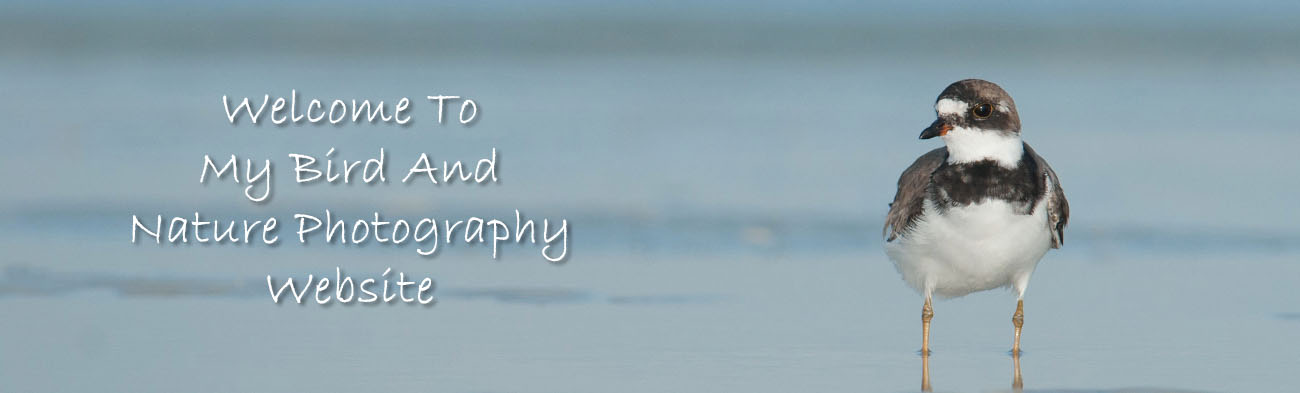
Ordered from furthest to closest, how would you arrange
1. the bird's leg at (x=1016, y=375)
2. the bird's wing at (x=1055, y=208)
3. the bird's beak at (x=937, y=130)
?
the bird's wing at (x=1055, y=208), the bird's beak at (x=937, y=130), the bird's leg at (x=1016, y=375)

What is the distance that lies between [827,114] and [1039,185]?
9342 mm

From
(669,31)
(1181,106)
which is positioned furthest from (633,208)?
(669,31)

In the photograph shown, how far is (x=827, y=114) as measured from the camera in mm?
16500

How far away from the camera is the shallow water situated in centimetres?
709

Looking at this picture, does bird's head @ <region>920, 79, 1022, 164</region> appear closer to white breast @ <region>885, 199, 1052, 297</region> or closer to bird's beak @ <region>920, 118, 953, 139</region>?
bird's beak @ <region>920, 118, 953, 139</region>

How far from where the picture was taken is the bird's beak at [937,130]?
7012 millimetres

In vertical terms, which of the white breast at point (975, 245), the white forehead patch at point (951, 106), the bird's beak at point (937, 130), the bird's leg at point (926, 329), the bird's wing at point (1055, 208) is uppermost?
the white forehead patch at point (951, 106)

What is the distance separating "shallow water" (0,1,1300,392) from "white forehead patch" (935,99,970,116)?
987mm

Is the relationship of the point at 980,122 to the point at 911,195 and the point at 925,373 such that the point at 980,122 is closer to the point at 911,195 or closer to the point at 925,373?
the point at 911,195

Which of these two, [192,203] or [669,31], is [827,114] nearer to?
[192,203]

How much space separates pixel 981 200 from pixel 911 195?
464 mm

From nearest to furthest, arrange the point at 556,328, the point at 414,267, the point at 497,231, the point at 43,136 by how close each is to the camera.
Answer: the point at 556,328 < the point at 414,267 < the point at 497,231 < the point at 43,136

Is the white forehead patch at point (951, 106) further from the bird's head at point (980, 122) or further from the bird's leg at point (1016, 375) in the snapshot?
the bird's leg at point (1016, 375)

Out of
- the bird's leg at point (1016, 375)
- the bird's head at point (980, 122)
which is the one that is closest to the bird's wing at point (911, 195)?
the bird's head at point (980, 122)
